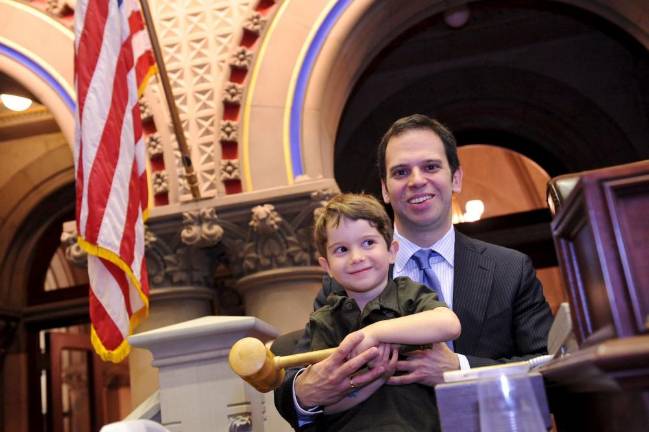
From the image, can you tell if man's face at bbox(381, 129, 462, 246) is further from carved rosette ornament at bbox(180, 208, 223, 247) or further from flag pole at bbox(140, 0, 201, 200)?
carved rosette ornament at bbox(180, 208, 223, 247)

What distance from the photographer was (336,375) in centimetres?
189

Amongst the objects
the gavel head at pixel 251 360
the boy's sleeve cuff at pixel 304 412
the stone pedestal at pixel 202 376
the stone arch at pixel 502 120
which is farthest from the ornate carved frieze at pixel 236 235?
the stone arch at pixel 502 120

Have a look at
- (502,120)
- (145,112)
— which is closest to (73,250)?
(145,112)

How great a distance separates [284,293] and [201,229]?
0.66m

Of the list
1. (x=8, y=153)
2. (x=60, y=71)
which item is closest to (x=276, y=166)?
(x=60, y=71)

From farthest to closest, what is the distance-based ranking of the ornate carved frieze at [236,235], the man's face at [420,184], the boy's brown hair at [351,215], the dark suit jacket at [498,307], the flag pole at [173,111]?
1. the ornate carved frieze at [236,235]
2. the flag pole at [173,111]
3. the man's face at [420,184]
4. the dark suit jacket at [498,307]
5. the boy's brown hair at [351,215]

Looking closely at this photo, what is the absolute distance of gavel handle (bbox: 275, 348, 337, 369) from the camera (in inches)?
73.3

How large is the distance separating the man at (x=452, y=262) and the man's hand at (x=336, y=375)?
0.45ft

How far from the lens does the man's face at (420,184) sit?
8.14 ft

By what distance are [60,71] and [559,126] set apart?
4872mm

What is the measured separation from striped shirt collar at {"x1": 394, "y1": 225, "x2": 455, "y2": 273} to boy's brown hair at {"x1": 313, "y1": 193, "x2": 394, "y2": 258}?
0.85 ft

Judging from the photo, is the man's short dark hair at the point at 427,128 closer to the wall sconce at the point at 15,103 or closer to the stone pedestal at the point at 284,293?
the stone pedestal at the point at 284,293

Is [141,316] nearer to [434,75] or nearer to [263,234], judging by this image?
[263,234]

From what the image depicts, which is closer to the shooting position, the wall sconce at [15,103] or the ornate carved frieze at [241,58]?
the ornate carved frieze at [241,58]
